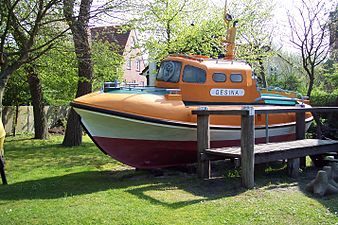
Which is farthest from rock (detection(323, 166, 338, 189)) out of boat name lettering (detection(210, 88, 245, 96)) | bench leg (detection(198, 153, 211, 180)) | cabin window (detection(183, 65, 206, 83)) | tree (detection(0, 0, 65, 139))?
tree (detection(0, 0, 65, 139))

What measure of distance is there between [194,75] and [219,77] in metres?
0.63

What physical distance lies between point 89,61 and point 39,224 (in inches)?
300

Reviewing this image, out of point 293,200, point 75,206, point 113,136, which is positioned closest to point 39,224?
point 75,206

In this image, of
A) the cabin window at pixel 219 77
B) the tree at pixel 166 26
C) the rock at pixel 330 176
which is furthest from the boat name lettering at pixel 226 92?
the tree at pixel 166 26

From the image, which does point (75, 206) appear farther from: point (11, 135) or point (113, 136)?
point (11, 135)

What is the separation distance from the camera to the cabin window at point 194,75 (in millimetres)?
9656

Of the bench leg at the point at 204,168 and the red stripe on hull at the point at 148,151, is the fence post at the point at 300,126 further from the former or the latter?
the bench leg at the point at 204,168

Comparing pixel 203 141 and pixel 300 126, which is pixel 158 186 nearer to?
pixel 203 141

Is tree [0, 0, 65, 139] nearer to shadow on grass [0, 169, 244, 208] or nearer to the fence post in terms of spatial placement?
shadow on grass [0, 169, 244, 208]

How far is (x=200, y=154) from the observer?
28.0ft

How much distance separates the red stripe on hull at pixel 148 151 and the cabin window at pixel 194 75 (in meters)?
1.50

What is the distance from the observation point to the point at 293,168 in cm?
873

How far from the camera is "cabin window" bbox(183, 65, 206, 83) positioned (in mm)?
9656

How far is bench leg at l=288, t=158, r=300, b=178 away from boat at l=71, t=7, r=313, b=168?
1363 mm
